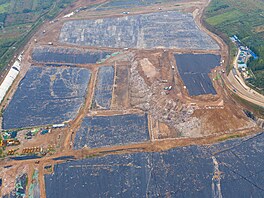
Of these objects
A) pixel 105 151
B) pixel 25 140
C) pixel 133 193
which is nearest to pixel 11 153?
pixel 25 140

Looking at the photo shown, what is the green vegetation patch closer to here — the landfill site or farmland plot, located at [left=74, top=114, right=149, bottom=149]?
the landfill site

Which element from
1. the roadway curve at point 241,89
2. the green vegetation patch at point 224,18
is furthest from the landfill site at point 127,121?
the green vegetation patch at point 224,18

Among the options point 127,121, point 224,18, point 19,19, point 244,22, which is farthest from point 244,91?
point 19,19

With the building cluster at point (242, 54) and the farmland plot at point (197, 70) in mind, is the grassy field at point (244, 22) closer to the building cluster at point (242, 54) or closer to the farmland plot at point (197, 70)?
the building cluster at point (242, 54)

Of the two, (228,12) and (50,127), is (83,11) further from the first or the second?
(50,127)

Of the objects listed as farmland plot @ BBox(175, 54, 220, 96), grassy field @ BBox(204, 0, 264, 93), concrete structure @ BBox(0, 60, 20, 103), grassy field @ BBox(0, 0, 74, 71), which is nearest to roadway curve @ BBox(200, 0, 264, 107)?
grassy field @ BBox(204, 0, 264, 93)

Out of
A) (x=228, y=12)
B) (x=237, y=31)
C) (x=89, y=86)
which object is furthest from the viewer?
(x=228, y=12)
